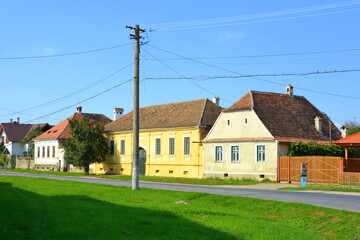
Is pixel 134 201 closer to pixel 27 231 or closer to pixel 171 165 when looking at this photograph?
pixel 27 231

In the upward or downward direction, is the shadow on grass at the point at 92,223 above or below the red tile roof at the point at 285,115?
below

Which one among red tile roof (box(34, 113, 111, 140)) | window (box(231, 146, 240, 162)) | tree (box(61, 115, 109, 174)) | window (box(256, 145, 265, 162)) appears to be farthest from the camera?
red tile roof (box(34, 113, 111, 140))

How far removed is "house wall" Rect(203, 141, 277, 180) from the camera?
3700cm

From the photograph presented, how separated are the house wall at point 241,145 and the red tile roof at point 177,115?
306 centimetres

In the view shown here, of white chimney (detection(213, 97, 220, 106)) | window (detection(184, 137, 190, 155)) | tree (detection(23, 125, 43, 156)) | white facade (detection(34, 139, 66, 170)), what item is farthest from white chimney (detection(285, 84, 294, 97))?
tree (detection(23, 125, 43, 156))

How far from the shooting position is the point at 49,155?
2650 inches

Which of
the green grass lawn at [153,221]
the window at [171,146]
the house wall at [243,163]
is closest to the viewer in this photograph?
the green grass lawn at [153,221]

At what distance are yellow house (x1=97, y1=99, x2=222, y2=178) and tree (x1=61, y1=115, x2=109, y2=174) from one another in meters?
2.23

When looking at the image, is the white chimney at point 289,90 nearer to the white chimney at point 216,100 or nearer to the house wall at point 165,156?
the white chimney at point 216,100

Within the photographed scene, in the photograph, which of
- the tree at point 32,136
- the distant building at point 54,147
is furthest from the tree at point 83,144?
the tree at point 32,136

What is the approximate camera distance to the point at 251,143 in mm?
38812

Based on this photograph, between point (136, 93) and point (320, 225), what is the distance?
42.7ft

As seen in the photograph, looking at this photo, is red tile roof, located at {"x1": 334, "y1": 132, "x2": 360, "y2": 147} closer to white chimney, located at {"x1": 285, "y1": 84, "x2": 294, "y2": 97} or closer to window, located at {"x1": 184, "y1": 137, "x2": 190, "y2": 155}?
white chimney, located at {"x1": 285, "y1": 84, "x2": 294, "y2": 97}

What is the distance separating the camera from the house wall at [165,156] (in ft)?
146
